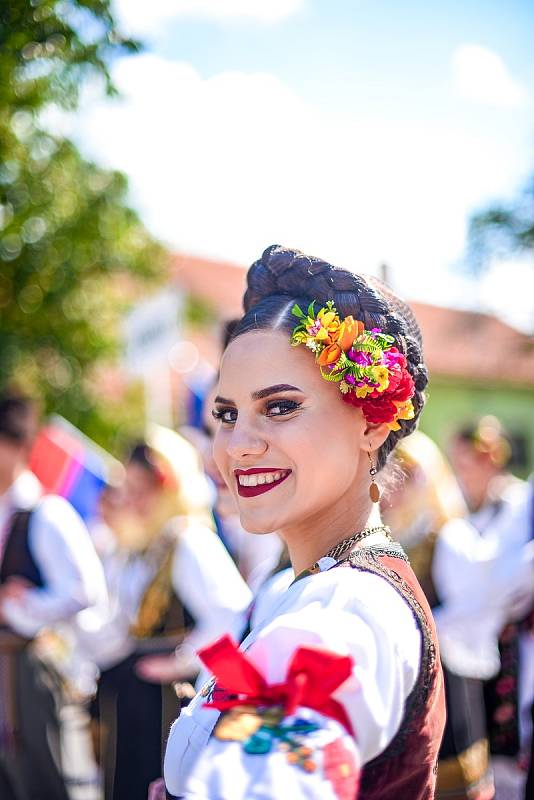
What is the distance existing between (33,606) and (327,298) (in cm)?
335

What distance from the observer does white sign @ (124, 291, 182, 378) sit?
8805 mm

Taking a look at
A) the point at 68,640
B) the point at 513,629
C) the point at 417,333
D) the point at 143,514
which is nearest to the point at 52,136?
the point at 417,333

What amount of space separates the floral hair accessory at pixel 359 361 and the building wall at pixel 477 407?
2333cm

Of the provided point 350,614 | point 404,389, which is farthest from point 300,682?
point 404,389

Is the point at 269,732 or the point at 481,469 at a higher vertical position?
the point at 481,469

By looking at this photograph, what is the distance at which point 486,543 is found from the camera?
4.70 metres

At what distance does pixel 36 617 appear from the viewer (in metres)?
4.65

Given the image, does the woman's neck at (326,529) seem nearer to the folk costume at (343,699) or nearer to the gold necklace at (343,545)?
the gold necklace at (343,545)

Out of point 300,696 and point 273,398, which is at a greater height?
point 273,398

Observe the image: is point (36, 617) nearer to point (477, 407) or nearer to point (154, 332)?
point (154, 332)

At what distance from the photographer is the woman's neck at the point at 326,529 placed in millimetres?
1802

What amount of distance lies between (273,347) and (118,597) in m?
3.28

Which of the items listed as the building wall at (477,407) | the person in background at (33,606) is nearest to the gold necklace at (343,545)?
the person in background at (33,606)

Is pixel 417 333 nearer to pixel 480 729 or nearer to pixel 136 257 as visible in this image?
pixel 480 729
